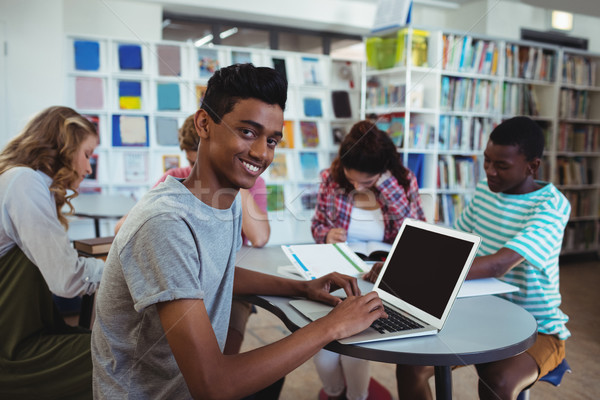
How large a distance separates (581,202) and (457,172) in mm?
1621

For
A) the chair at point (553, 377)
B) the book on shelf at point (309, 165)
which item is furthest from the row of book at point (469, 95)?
the chair at point (553, 377)

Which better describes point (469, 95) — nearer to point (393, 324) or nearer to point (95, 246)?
point (95, 246)

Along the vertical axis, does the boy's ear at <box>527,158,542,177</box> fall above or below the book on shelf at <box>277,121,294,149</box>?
below

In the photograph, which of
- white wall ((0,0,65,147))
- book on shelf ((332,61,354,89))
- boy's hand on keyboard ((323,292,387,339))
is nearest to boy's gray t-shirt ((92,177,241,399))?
boy's hand on keyboard ((323,292,387,339))

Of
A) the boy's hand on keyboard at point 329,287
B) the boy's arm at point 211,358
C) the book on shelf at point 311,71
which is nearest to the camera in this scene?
the boy's arm at point 211,358

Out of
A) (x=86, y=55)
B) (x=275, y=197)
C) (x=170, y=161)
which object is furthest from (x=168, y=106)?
(x=275, y=197)

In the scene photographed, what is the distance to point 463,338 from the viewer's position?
1.03 m

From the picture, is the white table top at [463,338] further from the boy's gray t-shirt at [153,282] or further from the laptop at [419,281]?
the boy's gray t-shirt at [153,282]

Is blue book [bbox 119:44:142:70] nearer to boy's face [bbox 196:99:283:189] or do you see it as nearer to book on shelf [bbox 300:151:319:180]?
book on shelf [bbox 300:151:319:180]

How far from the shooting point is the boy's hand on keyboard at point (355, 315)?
98 cm

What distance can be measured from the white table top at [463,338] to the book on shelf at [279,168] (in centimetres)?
379

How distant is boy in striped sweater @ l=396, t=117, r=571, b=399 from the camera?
1.36m

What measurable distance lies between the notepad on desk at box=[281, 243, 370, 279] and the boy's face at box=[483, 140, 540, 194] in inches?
22.2

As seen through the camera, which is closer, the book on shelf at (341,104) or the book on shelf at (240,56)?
the book on shelf at (240,56)
